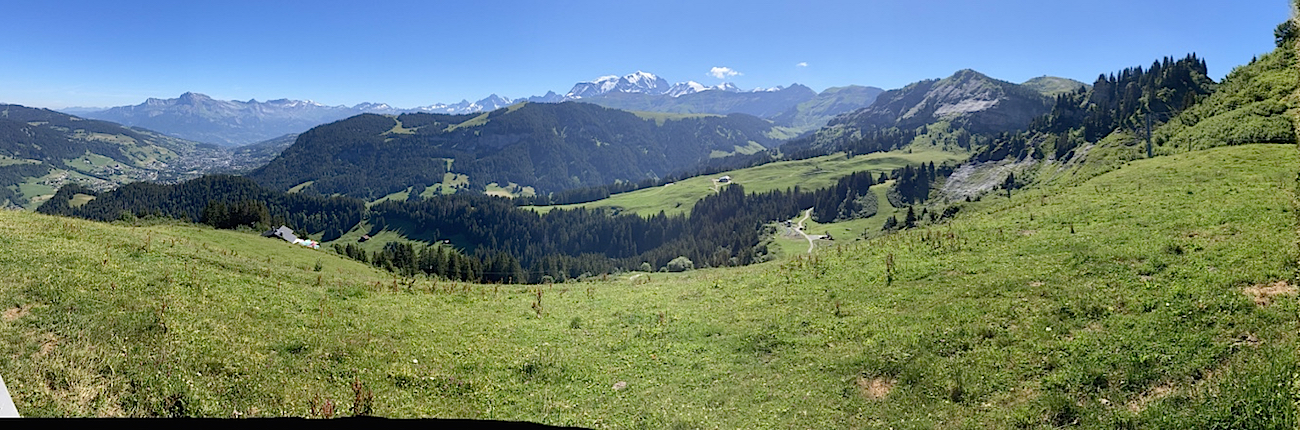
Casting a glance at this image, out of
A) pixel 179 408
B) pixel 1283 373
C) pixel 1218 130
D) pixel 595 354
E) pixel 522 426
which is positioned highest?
pixel 1218 130

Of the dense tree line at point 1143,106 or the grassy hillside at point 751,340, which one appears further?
the dense tree line at point 1143,106

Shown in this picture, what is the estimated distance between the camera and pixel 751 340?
57.8ft

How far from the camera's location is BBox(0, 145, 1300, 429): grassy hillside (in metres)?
10.8

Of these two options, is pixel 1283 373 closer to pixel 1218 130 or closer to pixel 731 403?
pixel 731 403

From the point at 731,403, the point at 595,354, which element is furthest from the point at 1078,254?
the point at 595,354

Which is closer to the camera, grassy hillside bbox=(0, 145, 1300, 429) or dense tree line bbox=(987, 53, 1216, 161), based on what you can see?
grassy hillside bbox=(0, 145, 1300, 429)

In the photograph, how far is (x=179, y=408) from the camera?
10297 mm

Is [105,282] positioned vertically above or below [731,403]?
above

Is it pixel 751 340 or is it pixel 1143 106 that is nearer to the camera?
pixel 751 340

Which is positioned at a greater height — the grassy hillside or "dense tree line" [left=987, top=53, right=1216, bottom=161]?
"dense tree line" [left=987, top=53, right=1216, bottom=161]

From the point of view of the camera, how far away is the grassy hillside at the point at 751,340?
35.6 feet

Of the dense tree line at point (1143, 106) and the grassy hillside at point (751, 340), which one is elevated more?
the dense tree line at point (1143, 106)

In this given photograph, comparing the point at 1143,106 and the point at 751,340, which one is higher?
the point at 1143,106

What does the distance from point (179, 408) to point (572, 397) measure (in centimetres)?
808
